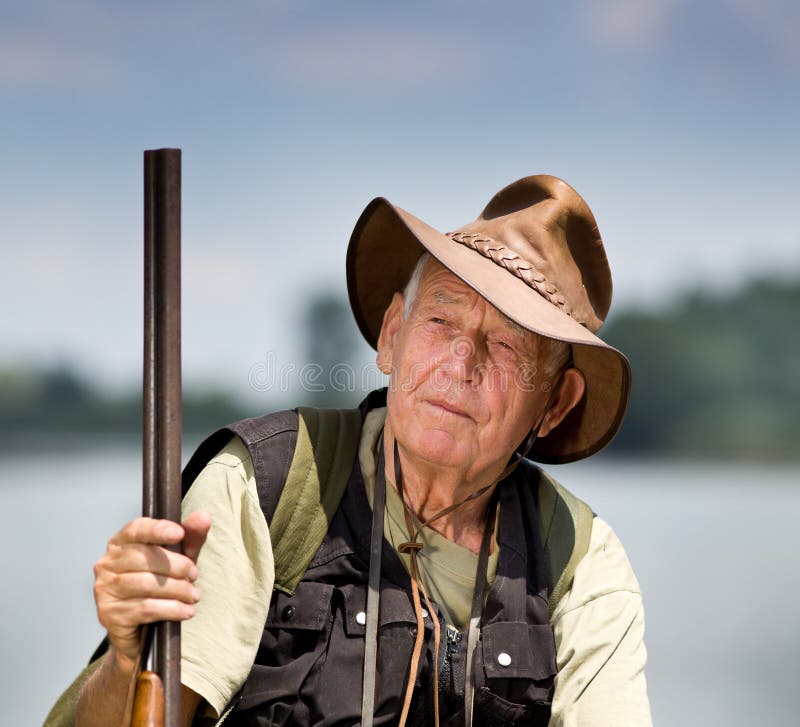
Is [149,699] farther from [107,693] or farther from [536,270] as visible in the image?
[536,270]

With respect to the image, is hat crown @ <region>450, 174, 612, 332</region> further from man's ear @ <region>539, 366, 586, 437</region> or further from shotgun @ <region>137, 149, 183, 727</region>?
shotgun @ <region>137, 149, 183, 727</region>

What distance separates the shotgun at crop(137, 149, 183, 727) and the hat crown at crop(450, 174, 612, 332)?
790mm

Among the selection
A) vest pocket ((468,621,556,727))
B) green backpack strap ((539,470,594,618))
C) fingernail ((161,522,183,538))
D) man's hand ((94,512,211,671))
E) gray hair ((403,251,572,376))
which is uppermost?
gray hair ((403,251,572,376))

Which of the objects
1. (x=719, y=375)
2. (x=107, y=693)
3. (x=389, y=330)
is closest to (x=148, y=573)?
(x=107, y=693)

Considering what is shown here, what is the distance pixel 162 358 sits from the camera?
55.2 inches

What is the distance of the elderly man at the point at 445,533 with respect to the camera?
71.6 inches

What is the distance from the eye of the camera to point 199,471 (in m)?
1.96

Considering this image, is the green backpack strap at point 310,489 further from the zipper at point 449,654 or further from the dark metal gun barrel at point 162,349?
the dark metal gun barrel at point 162,349

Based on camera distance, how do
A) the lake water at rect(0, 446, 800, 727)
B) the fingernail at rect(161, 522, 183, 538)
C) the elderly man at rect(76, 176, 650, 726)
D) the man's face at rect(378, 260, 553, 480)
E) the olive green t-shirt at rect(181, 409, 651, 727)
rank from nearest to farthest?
the fingernail at rect(161, 522, 183, 538) < the olive green t-shirt at rect(181, 409, 651, 727) < the elderly man at rect(76, 176, 650, 726) < the man's face at rect(378, 260, 553, 480) < the lake water at rect(0, 446, 800, 727)

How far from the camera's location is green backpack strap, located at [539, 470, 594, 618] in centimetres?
205

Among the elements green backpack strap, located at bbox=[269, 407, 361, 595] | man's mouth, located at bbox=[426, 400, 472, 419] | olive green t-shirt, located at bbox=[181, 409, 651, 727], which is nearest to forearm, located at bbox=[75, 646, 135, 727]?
olive green t-shirt, located at bbox=[181, 409, 651, 727]

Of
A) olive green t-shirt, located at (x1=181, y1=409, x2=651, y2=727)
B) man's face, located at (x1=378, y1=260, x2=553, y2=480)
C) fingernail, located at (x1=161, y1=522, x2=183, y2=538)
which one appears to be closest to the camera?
fingernail, located at (x1=161, y1=522, x2=183, y2=538)

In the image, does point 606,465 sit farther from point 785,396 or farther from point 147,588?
point 147,588

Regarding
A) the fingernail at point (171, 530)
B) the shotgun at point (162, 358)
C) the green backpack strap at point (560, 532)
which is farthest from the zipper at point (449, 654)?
the fingernail at point (171, 530)
